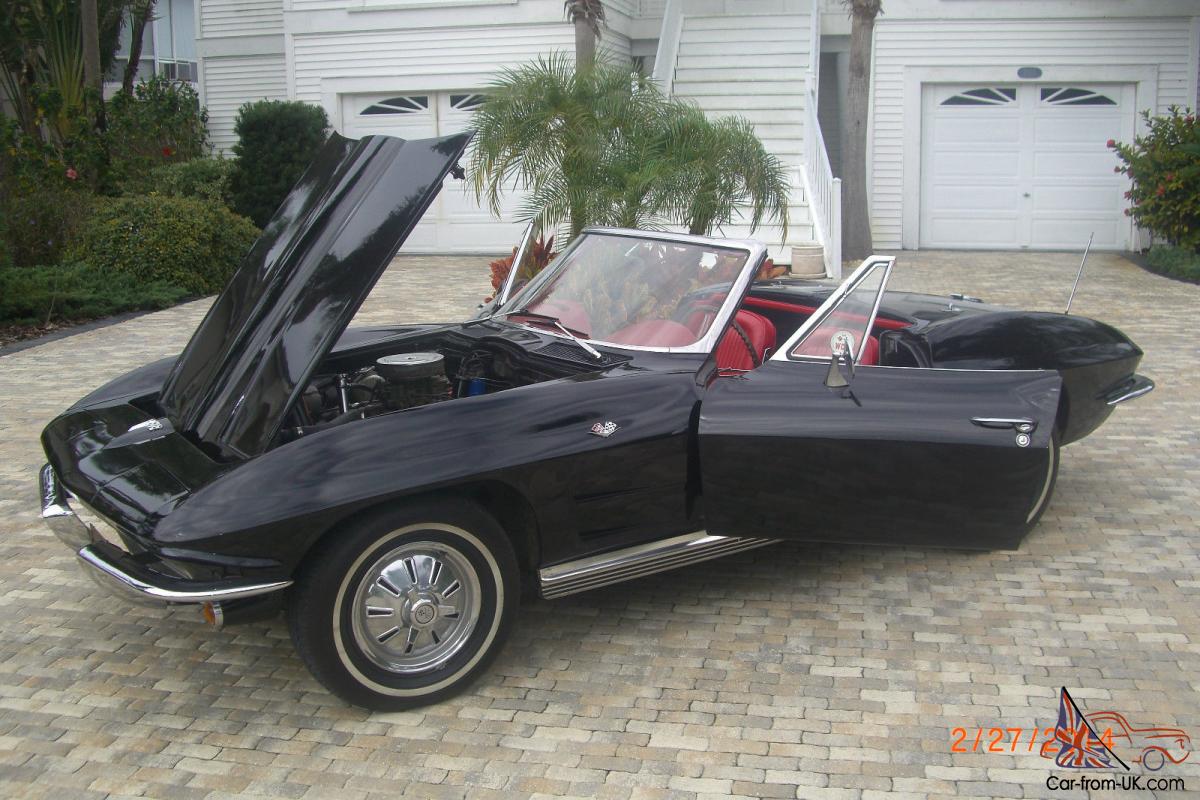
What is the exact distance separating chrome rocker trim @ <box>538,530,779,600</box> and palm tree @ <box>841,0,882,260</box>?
1200 cm

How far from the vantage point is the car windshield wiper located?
14.7ft

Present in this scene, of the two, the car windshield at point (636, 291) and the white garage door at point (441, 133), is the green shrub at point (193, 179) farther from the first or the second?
the car windshield at point (636, 291)

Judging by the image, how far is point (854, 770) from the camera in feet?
11.0

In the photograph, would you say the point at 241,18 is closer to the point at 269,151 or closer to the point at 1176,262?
the point at 269,151

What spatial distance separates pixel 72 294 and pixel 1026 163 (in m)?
13.1

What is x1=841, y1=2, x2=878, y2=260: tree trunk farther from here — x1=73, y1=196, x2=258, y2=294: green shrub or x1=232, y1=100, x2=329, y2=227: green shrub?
x1=73, y1=196, x2=258, y2=294: green shrub

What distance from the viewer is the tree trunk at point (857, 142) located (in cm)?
1546

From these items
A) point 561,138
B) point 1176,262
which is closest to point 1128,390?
point 561,138

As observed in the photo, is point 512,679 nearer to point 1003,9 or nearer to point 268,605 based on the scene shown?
point 268,605

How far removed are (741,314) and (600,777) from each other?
7.98ft

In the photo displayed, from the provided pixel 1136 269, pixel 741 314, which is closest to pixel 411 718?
pixel 741 314

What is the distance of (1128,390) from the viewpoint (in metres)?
5.39

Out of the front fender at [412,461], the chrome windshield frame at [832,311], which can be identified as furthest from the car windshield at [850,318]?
the front fender at [412,461]

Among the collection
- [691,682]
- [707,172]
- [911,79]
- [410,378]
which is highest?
[911,79]
